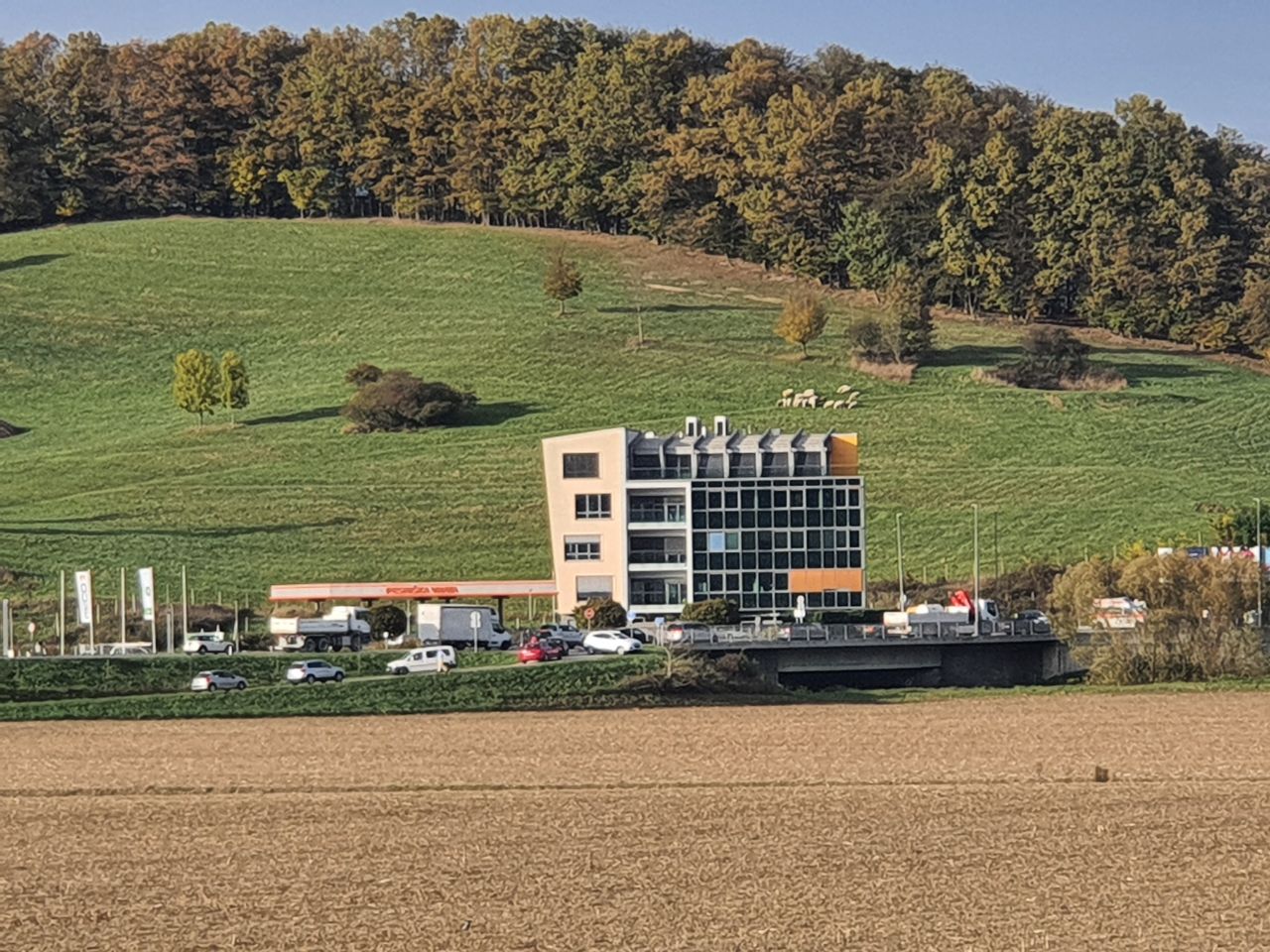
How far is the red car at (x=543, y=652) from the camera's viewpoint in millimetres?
74938

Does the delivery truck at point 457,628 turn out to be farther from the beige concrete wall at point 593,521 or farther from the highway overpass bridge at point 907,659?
the beige concrete wall at point 593,521

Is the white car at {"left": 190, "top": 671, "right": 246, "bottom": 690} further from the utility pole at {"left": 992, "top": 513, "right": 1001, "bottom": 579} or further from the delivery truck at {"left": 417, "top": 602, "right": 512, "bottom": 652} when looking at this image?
the utility pole at {"left": 992, "top": 513, "right": 1001, "bottom": 579}

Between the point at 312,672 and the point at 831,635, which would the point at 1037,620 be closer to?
the point at 831,635

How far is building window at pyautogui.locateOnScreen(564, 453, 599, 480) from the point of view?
99062 mm

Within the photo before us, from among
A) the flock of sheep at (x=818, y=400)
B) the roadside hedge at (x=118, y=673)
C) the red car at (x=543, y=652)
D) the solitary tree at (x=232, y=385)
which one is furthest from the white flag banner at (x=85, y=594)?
the flock of sheep at (x=818, y=400)

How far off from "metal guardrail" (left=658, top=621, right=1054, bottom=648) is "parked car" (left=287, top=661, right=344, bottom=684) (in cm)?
1229

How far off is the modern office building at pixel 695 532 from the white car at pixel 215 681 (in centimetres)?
2965

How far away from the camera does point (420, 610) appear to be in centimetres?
8725

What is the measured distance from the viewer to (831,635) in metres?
80.5

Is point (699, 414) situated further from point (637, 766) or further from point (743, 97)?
point (637, 766)

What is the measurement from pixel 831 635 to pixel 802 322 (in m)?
73.9

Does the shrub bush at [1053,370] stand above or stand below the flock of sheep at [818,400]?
above

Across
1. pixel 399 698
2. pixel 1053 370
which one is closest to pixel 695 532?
pixel 399 698

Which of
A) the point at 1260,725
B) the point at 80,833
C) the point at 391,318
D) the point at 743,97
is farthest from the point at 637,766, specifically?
the point at 743,97
